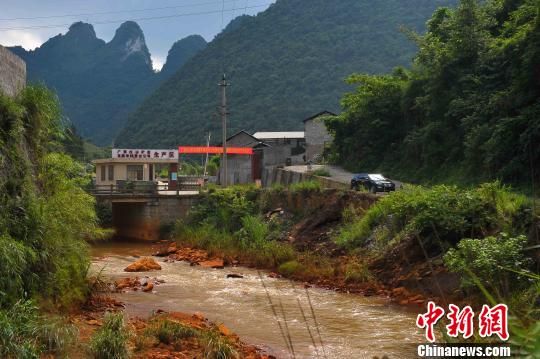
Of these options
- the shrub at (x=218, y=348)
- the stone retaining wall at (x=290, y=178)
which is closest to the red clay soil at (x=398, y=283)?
the shrub at (x=218, y=348)

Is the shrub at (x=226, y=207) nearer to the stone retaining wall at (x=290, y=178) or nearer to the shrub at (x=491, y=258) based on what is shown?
the stone retaining wall at (x=290, y=178)

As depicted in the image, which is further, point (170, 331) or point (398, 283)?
point (398, 283)

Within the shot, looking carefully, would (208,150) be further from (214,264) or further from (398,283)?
(398,283)

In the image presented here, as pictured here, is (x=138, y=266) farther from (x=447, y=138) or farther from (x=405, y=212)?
(x=447, y=138)

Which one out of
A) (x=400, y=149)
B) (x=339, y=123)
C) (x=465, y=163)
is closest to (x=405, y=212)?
(x=465, y=163)

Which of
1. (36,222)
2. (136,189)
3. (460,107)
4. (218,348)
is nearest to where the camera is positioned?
(218,348)

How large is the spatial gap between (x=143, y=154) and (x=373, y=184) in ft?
83.2

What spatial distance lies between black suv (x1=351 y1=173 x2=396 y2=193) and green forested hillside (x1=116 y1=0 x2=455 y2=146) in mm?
54452

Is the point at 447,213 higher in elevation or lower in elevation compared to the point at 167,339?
higher

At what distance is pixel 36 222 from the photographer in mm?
11422

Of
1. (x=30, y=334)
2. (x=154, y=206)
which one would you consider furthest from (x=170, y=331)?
(x=154, y=206)

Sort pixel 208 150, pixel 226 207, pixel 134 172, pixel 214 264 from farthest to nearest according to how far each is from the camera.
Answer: pixel 208 150 → pixel 134 172 → pixel 226 207 → pixel 214 264

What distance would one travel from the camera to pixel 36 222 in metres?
11.4

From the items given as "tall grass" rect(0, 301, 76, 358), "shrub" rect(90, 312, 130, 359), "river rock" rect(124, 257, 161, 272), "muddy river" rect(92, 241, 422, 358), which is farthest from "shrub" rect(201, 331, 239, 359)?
"river rock" rect(124, 257, 161, 272)
